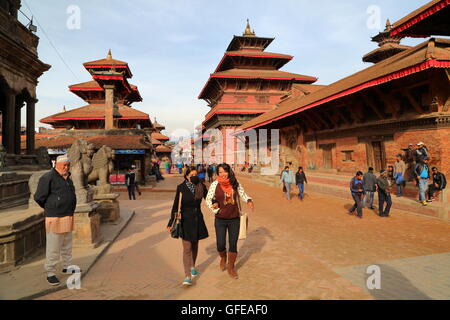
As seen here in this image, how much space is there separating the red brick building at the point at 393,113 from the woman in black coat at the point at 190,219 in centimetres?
709

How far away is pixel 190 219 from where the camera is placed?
3.69 meters

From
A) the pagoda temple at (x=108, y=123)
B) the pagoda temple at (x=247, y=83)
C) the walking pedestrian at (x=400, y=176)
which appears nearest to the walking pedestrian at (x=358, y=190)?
the walking pedestrian at (x=400, y=176)

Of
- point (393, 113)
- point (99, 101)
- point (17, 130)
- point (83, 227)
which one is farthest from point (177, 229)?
point (99, 101)

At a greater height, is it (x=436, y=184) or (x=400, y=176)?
(x=400, y=176)

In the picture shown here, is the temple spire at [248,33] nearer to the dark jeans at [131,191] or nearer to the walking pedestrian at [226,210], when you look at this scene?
the dark jeans at [131,191]

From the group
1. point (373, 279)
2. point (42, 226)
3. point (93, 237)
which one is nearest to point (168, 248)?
point (93, 237)

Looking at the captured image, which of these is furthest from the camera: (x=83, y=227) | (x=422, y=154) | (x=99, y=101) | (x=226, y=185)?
(x=99, y=101)

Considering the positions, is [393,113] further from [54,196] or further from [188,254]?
[54,196]

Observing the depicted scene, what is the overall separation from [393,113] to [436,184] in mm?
4346

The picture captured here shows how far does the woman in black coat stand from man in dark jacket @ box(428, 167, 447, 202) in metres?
7.84

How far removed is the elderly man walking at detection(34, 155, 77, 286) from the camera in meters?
3.48

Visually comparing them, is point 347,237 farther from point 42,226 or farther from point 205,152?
point 205,152

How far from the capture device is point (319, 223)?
24.0ft

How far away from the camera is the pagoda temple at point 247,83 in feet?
105
